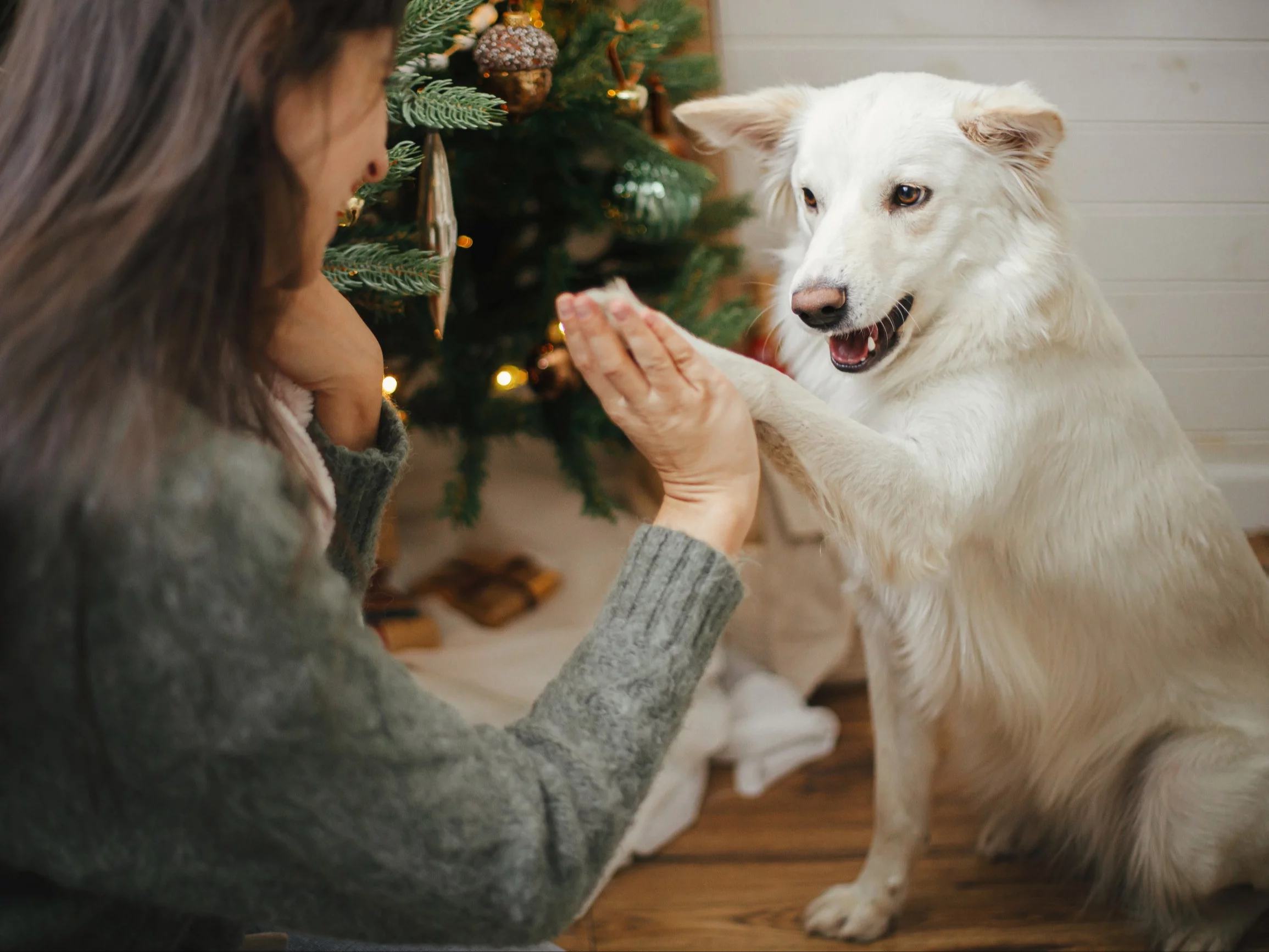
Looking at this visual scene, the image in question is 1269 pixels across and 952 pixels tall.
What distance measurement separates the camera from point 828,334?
114cm

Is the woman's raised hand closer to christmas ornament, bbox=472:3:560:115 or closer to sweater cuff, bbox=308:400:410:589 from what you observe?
sweater cuff, bbox=308:400:410:589

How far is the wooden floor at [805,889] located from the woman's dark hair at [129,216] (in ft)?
4.01

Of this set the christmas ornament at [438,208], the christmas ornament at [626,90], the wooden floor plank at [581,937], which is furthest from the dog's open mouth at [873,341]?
the wooden floor plank at [581,937]

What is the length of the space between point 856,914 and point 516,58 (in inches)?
50.1

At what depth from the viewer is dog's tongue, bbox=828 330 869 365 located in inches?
46.0

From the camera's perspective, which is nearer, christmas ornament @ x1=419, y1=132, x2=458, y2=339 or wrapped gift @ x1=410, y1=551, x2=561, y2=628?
christmas ornament @ x1=419, y1=132, x2=458, y2=339

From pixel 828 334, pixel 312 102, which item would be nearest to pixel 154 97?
pixel 312 102

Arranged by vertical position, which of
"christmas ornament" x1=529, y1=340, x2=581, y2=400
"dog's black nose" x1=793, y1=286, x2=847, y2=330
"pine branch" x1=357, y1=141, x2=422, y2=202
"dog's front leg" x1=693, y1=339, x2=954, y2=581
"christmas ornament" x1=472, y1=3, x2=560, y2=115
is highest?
"christmas ornament" x1=472, y1=3, x2=560, y2=115

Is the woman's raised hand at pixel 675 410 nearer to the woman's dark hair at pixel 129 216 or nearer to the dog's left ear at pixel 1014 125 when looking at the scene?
the woman's dark hair at pixel 129 216

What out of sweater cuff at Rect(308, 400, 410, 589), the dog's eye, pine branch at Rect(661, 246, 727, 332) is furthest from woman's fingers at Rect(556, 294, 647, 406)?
pine branch at Rect(661, 246, 727, 332)

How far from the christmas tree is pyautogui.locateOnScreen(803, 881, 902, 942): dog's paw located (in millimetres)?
721

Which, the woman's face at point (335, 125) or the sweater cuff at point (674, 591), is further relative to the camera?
the sweater cuff at point (674, 591)

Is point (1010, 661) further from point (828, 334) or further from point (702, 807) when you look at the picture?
point (702, 807)

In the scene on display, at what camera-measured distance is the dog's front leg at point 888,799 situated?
1410mm
